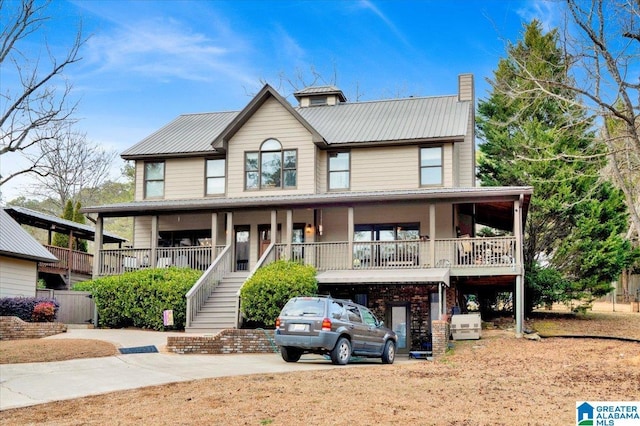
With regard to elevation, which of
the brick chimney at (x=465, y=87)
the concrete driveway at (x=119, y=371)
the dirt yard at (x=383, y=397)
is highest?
the brick chimney at (x=465, y=87)

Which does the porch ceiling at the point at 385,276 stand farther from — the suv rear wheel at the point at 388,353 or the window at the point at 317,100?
the window at the point at 317,100

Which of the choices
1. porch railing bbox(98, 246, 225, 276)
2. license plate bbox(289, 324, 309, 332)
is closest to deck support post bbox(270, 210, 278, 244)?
porch railing bbox(98, 246, 225, 276)

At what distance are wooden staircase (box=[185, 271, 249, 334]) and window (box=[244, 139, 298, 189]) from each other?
4245mm

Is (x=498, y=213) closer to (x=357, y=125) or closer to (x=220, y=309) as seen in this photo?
(x=357, y=125)

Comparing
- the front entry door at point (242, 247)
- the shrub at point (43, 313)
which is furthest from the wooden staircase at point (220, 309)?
the shrub at point (43, 313)

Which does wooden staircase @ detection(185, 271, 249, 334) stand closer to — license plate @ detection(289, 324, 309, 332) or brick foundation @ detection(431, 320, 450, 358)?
license plate @ detection(289, 324, 309, 332)

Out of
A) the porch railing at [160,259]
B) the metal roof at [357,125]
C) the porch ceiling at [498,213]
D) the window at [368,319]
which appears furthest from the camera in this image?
the metal roof at [357,125]

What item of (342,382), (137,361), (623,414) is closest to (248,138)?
(137,361)

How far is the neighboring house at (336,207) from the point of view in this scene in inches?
969

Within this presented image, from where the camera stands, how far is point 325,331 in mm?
17125

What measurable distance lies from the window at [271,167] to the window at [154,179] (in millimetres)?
3982

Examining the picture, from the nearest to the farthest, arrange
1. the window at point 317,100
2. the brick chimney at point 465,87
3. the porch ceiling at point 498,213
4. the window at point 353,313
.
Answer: the window at point 353,313 → the porch ceiling at point 498,213 → the brick chimney at point 465,87 → the window at point 317,100

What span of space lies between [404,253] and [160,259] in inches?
352

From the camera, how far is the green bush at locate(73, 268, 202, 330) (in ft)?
79.2
